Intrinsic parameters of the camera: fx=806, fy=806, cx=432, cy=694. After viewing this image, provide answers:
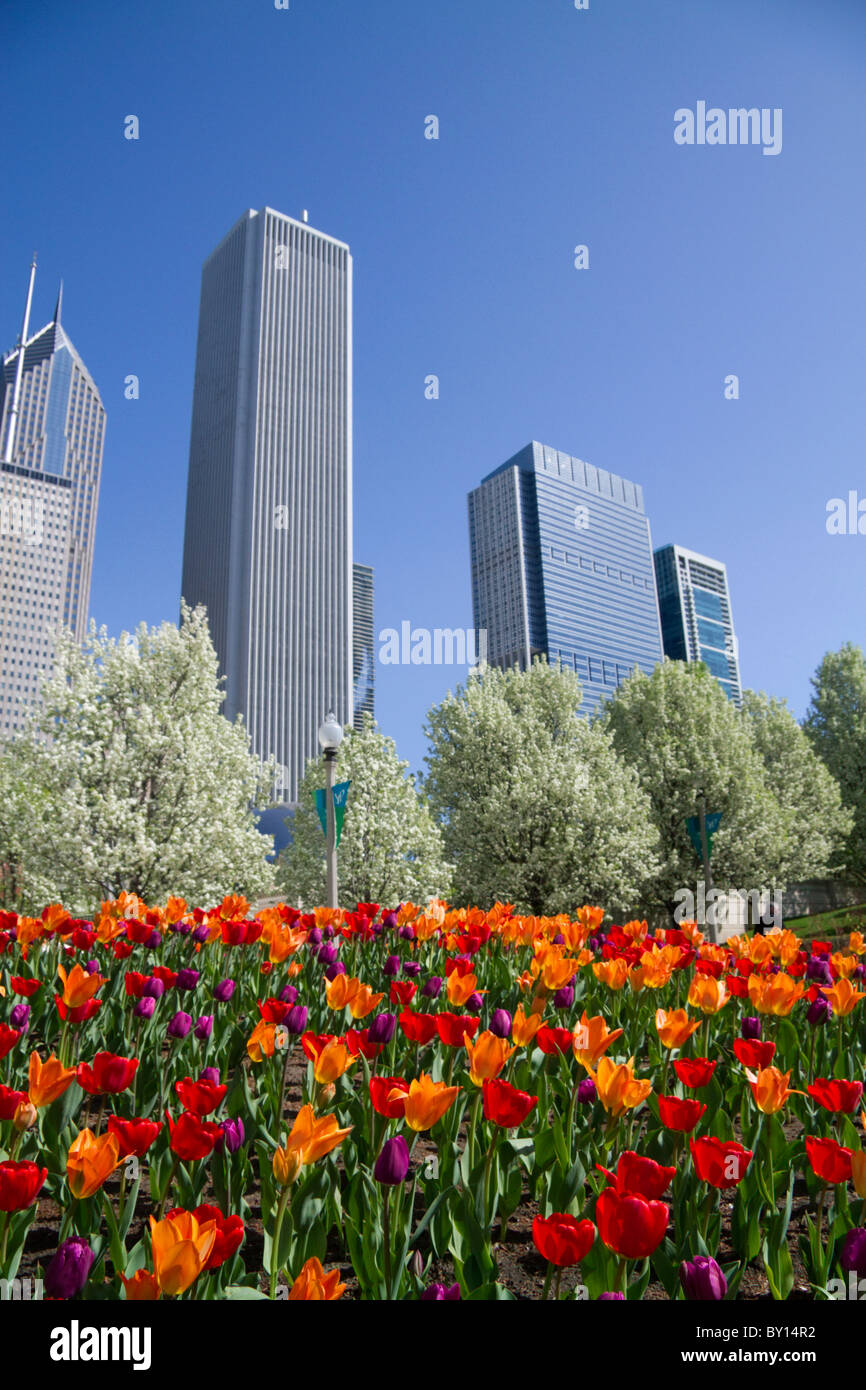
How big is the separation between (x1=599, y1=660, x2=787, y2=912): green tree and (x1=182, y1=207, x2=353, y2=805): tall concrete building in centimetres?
11951

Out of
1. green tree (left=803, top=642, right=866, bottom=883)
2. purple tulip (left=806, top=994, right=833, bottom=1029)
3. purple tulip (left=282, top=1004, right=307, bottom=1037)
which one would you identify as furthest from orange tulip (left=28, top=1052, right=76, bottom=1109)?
green tree (left=803, top=642, right=866, bottom=883)

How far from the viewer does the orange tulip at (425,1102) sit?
2424mm

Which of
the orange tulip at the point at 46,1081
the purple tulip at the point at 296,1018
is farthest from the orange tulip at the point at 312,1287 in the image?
the purple tulip at the point at 296,1018

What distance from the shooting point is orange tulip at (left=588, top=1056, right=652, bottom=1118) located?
2.58 meters

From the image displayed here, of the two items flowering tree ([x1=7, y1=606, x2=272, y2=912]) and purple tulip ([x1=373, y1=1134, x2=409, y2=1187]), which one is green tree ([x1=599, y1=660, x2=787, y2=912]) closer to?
flowering tree ([x1=7, y1=606, x2=272, y2=912])

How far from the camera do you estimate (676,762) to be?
95.0 feet

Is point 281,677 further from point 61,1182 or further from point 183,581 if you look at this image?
point 61,1182

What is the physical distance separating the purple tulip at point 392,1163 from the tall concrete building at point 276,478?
14563 centimetres

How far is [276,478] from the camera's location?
156000 millimetres

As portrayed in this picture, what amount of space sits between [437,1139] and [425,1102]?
0.61 metres

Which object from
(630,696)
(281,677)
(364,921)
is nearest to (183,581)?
(281,677)

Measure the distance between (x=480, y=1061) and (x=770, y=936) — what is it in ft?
12.9

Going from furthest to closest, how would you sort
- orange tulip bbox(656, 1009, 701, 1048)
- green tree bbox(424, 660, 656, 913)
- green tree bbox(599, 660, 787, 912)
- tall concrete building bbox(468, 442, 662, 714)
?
tall concrete building bbox(468, 442, 662, 714)
green tree bbox(599, 660, 787, 912)
green tree bbox(424, 660, 656, 913)
orange tulip bbox(656, 1009, 701, 1048)

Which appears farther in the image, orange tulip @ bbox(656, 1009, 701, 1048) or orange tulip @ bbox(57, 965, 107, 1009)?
orange tulip @ bbox(57, 965, 107, 1009)
